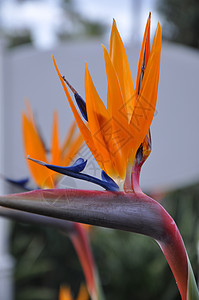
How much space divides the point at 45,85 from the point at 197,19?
1.19 m

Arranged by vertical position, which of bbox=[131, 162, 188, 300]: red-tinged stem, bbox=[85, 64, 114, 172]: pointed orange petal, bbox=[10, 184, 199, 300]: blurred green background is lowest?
bbox=[10, 184, 199, 300]: blurred green background

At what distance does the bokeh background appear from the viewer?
93cm

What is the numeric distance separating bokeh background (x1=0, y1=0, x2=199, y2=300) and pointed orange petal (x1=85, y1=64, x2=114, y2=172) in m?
0.32

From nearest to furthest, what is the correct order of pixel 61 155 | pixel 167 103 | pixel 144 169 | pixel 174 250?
pixel 174 250 < pixel 61 155 < pixel 144 169 < pixel 167 103

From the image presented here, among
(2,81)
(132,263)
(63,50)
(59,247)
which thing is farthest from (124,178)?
(59,247)

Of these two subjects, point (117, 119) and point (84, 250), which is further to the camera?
point (84, 250)

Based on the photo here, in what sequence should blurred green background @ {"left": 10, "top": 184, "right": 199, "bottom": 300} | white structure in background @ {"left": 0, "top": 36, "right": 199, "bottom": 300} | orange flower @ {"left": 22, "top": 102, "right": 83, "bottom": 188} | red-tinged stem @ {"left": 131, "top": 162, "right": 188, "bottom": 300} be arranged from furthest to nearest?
blurred green background @ {"left": 10, "top": 184, "right": 199, "bottom": 300}, white structure in background @ {"left": 0, "top": 36, "right": 199, "bottom": 300}, orange flower @ {"left": 22, "top": 102, "right": 83, "bottom": 188}, red-tinged stem @ {"left": 131, "top": 162, "right": 188, "bottom": 300}

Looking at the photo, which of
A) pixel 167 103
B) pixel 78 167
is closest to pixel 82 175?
pixel 78 167

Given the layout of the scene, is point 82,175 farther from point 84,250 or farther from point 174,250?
point 84,250

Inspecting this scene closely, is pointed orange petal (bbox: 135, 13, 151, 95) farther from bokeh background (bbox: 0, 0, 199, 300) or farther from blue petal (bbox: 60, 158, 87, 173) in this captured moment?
bokeh background (bbox: 0, 0, 199, 300)

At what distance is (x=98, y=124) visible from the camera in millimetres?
233

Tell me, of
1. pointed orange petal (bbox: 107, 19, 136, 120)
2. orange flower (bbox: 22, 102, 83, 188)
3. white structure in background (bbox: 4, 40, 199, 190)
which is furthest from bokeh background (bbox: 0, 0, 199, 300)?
pointed orange petal (bbox: 107, 19, 136, 120)

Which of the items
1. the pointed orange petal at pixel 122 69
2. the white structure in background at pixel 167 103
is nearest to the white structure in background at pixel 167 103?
the white structure in background at pixel 167 103

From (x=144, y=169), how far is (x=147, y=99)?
545mm
